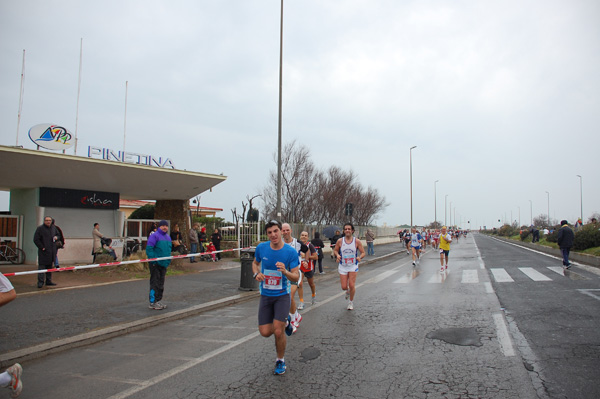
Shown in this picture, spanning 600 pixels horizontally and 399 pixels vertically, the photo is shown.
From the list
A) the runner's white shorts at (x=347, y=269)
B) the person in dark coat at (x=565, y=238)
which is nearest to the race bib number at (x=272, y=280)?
the runner's white shorts at (x=347, y=269)

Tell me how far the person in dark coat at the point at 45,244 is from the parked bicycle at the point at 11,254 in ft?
21.8

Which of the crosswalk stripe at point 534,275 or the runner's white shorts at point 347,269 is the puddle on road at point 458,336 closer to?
the runner's white shorts at point 347,269

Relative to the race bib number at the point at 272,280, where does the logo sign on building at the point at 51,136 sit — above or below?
above

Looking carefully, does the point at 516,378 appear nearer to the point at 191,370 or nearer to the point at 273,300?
the point at 273,300

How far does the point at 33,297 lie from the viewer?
9.84 m

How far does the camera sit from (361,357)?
543cm

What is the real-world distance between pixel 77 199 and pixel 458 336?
16049 millimetres

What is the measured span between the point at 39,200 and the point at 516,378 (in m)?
17.0

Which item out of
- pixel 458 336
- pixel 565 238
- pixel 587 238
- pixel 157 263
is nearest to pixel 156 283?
pixel 157 263

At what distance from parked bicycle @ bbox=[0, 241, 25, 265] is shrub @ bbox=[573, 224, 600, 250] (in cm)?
2528

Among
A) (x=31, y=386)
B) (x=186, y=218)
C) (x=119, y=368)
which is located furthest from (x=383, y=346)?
(x=186, y=218)

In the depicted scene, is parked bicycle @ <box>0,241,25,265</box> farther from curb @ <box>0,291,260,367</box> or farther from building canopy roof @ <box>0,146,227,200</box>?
curb @ <box>0,291,260,367</box>

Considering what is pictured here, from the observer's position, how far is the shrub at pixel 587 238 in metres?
20.9

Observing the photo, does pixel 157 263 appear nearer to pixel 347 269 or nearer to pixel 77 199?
pixel 347 269
